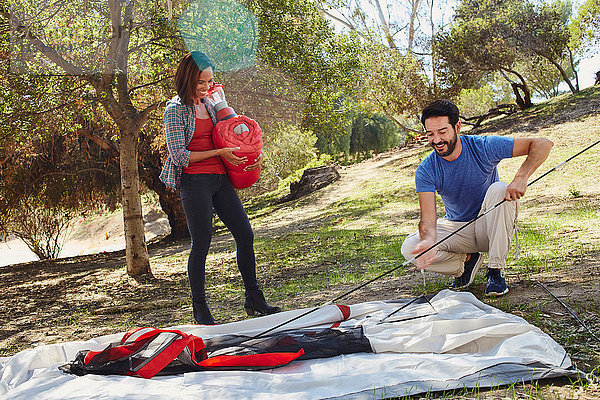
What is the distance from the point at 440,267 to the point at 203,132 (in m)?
1.66

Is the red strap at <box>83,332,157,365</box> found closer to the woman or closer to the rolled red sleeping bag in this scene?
the woman

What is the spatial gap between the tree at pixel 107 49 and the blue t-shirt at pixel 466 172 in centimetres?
398

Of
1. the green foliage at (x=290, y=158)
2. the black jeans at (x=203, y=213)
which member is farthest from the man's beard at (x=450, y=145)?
the green foliage at (x=290, y=158)

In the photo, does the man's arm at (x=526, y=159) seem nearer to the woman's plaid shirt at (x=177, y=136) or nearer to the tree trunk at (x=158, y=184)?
the woman's plaid shirt at (x=177, y=136)

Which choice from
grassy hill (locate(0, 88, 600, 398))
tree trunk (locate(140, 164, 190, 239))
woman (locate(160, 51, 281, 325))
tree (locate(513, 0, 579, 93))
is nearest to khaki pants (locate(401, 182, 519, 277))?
grassy hill (locate(0, 88, 600, 398))

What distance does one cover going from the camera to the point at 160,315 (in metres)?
3.96

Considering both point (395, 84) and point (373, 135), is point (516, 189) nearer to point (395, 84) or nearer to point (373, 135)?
point (395, 84)

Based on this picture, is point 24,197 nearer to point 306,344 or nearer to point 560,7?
point 306,344

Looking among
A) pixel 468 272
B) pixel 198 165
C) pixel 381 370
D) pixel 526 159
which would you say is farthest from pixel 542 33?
pixel 381 370

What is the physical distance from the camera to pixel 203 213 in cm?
299

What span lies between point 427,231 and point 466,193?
1.24 ft

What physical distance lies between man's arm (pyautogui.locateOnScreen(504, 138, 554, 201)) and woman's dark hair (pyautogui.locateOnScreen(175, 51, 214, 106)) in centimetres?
183

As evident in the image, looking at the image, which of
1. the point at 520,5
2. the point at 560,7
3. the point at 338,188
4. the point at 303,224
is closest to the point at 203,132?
the point at 303,224

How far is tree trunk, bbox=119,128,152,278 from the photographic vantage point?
597cm
